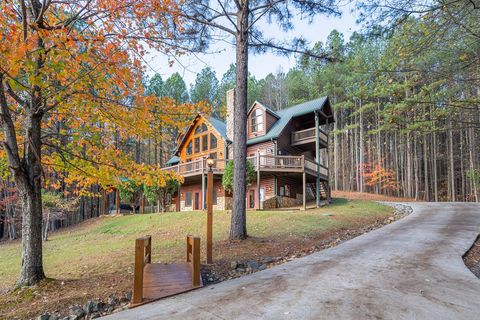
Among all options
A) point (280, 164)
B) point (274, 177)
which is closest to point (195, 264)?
point (280, 164)

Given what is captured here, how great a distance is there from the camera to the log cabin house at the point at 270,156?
18766mm

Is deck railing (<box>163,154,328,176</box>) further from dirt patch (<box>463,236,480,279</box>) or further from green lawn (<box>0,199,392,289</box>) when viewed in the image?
dirt patch (<box>463,236,480,279</box>)

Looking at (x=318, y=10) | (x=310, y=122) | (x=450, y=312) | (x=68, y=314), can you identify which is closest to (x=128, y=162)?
(x=68, y=314)

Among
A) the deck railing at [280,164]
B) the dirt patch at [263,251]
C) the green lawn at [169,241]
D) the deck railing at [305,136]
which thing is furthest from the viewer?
the deck railing at [305,136]

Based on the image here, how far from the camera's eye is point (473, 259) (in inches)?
265

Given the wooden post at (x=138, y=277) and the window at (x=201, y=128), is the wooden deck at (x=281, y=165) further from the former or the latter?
the wooden post at (x=138, y=277)

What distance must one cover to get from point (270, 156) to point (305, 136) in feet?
15.2

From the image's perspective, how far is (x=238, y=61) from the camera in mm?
9297

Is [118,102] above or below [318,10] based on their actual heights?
below

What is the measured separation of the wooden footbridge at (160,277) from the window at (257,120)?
16.0 meters

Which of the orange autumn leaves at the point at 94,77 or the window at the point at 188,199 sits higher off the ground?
the orange autumn leaves at the point at 94,77

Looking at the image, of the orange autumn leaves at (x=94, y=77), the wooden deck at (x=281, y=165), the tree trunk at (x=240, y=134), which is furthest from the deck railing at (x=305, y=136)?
the orange autumn leaves at (x=94, y=77)

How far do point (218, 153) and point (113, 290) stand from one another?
17425 mm

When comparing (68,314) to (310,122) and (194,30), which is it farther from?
(310,122)
